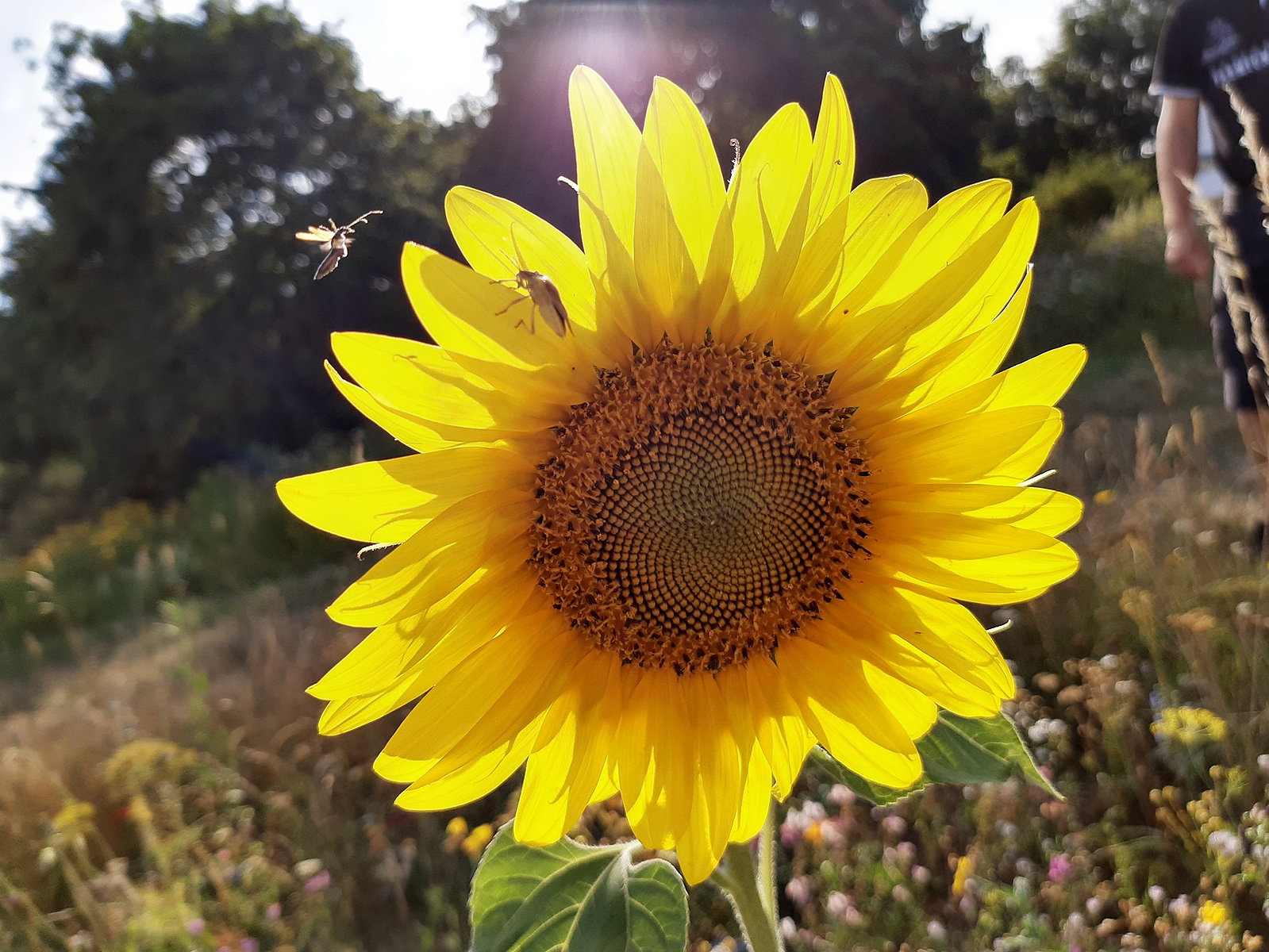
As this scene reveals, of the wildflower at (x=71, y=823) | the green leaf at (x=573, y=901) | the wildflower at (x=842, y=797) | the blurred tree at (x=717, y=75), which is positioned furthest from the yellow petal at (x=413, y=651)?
the blurred tree at (x=717, y=75)

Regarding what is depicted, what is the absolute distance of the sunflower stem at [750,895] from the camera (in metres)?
1.00

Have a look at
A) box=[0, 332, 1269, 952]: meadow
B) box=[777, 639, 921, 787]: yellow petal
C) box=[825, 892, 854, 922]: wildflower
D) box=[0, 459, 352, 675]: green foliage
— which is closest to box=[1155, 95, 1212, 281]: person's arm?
box=[0, 332, 1269, 952]: meadow

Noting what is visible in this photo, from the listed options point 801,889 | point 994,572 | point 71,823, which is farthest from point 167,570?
point 994,572

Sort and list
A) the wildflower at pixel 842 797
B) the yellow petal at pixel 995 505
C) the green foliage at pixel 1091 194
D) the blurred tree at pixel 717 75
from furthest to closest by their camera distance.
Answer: the green foliage at pixel 1091 194 < the blurred tree at pixel 717 75 < the wildflower at pixel 842 797 < the yellow petal at pixel 995 505

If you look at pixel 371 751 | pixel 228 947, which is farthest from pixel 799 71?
pixel 228 947

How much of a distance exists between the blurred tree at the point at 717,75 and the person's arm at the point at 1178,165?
11715 mm

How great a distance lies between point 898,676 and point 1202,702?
2429 millimetres

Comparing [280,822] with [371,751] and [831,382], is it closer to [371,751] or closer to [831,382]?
[371,751]

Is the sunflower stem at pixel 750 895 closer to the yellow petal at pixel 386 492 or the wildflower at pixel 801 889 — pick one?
the yellow petal at pixel 386 492

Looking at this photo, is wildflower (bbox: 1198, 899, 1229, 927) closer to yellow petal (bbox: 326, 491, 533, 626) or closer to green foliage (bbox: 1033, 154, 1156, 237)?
yellow petal (bbox: 326, 491, 533, 626)

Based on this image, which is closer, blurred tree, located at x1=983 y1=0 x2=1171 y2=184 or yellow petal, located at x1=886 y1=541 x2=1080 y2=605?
yellow petal, located at x1=886 y1=541 x2=1080 y2=605

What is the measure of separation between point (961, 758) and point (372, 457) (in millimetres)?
12396

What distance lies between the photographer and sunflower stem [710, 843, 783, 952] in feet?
3.29

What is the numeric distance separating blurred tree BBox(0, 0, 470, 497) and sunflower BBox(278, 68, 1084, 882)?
1427 centimetres
